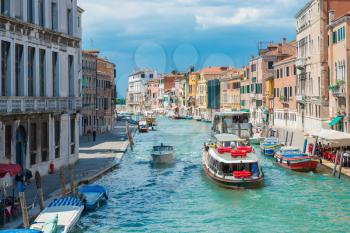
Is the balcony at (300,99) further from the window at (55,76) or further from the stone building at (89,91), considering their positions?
the window at (55,76)

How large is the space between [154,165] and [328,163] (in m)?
11.4

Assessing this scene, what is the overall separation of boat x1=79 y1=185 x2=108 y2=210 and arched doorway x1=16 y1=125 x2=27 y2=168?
3.59 meters

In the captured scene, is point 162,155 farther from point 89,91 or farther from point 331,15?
point 89,91

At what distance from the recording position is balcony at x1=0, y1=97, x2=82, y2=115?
23250 millimetres

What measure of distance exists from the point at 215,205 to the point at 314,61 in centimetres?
2709

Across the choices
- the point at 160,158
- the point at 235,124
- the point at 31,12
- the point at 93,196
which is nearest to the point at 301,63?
the point at 235,124

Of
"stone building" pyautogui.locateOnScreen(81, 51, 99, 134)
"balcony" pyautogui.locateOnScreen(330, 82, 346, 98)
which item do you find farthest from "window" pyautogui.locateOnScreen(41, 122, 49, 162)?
"stone building" pyautogui.locateOnScreen(81, 51, 99, 134)

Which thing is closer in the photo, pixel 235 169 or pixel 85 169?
Answer: pixel 235 169

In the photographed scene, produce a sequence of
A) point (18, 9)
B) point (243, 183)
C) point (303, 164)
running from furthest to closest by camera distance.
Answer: point (303, 164) → point (243, 183) → point (18, 9)

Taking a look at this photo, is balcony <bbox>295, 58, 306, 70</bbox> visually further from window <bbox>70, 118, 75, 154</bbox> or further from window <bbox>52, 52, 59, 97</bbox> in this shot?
window <bbox>52, 52, 59, 97</bbox>

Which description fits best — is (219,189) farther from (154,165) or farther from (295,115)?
(295,115)

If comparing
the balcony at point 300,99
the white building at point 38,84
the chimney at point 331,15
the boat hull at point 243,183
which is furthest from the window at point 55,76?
the balcony at point 300,99

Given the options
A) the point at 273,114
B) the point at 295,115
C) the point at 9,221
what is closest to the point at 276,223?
the point at 9,221

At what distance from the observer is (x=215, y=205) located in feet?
79.0
